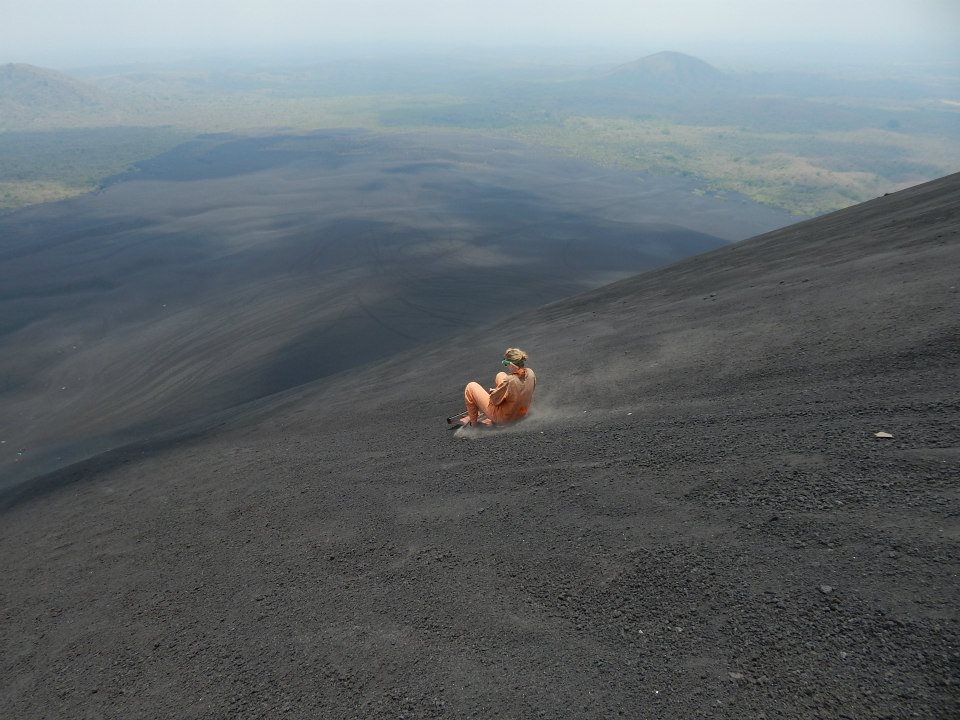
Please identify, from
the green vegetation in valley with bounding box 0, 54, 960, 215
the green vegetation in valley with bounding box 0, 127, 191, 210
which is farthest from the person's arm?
the green vegetation in valley with bounding box 0, 54, 960, 215

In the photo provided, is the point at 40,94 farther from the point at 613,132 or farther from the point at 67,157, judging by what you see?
the point at 613,132

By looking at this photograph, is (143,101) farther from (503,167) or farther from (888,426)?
(888,426)

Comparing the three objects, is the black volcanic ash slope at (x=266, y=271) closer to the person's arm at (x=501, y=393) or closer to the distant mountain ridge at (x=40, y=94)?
the person's arm at (x=501, y=393)

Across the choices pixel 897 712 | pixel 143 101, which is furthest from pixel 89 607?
pixel 143 101

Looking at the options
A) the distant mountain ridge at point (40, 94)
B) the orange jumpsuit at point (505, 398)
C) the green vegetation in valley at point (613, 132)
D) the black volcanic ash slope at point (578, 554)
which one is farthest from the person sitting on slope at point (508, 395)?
the distant mountain ridge at point (40, 94)

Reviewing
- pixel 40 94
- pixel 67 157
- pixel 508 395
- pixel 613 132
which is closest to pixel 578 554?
pixel 508 395

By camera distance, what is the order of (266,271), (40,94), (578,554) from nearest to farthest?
(578,554), (266,271), (40,94)
